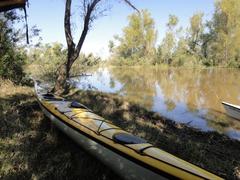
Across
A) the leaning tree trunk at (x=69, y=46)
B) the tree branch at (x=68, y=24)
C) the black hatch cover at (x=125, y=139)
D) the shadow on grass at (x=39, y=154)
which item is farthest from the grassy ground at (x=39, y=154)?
the tree branch at (x=68, y=24)

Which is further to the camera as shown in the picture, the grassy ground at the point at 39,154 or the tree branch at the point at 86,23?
the tree branch at the point at 86,23

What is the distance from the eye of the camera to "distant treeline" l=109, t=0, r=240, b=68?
42188mm

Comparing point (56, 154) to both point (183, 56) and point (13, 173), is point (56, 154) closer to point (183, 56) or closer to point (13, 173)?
point (13, 173)

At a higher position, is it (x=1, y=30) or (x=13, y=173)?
(x=1, y=30)

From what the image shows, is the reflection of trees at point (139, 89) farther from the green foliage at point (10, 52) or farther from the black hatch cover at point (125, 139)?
the black hatch cover at point (125, 139)

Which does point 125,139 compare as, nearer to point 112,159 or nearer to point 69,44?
point 112,159

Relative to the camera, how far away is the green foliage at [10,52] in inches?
444

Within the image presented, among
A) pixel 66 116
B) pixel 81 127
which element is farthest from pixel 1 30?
pixel 81 127

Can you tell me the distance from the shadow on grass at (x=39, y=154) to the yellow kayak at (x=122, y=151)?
0.59ft

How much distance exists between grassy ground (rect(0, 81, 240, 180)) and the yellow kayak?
22 cm

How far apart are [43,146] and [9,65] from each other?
27.6 ft

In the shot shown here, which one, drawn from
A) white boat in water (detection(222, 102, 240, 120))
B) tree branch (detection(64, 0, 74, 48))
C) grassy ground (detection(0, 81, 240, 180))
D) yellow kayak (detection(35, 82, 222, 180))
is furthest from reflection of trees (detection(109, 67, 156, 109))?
yellow kayak (detection(35, 82, 222, 180))

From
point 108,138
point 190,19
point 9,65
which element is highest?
point 190,19

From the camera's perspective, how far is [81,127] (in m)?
4.51
